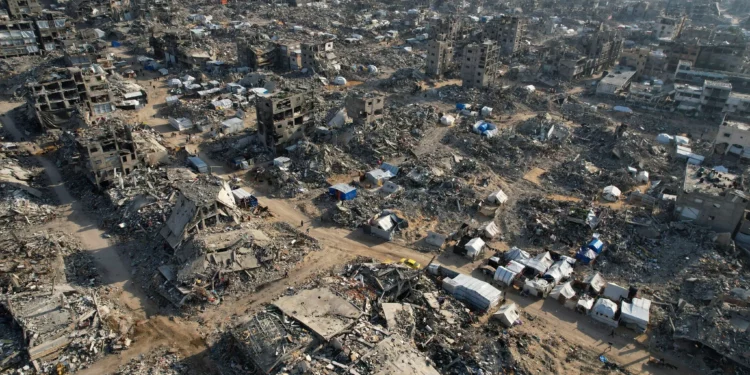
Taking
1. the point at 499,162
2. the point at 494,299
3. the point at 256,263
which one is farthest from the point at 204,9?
the point at 494,299

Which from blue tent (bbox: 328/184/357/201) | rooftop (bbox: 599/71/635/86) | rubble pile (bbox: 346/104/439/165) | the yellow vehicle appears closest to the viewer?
the yellow vehicle

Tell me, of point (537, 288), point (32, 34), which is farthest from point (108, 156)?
point (32, 34)

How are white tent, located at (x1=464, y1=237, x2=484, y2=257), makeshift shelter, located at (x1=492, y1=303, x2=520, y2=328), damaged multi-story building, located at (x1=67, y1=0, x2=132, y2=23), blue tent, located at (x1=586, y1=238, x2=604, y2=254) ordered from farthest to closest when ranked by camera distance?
damaged multi-story building, located at (x1=67, y1=0, x2=132, y2=23) < blue tent, located at (x1=586, y1=238, x2=604, y2=254) < white tent, located at (x1=464, y1=237, x2=484, y2=257) < makeshift shelter, located at (x1=492, y1=303, x2=520, y2=328)

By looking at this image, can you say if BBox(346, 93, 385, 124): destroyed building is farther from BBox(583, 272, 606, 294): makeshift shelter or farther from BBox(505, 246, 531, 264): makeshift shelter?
BBox(583, 272, 606, 294): makeshift shelter

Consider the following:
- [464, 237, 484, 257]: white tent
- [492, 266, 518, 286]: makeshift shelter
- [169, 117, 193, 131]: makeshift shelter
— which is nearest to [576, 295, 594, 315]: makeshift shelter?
[492, 266, 518, 286]: makeshift shelter

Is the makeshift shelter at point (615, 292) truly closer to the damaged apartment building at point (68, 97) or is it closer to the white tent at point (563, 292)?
the white tent at point (563, 292)

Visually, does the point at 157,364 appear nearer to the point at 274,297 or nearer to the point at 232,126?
the point at 274,297

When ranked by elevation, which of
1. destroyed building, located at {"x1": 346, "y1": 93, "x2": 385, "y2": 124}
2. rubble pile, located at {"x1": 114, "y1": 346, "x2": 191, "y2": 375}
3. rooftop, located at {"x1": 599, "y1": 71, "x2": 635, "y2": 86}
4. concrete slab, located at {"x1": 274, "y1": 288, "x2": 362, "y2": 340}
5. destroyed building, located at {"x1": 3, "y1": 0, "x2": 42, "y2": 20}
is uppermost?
destroyed building, located at {"x1": 3, "y1": 0, "x2": 42, "y2": 20}
